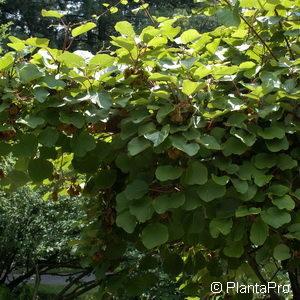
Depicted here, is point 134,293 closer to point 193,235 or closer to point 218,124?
point 193,235

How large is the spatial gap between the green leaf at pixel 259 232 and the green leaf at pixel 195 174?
0.18 metres

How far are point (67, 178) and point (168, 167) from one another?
772 mm

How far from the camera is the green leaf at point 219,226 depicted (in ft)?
4.13

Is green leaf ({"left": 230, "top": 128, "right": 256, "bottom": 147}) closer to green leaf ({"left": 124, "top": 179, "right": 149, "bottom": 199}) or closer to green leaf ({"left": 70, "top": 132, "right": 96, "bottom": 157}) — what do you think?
green leaf ({"left": 124, "top": 179, "right": 149, "bottom": 199})

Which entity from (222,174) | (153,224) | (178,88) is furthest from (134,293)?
(178,88)

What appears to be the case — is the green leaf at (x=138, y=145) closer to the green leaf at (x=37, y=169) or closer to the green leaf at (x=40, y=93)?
the green leaf at (x=40, y=93)

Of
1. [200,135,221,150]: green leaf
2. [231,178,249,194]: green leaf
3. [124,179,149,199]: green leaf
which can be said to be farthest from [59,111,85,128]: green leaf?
[231,178,249,194]: green leaf

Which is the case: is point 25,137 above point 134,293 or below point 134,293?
above

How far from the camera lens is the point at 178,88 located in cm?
133

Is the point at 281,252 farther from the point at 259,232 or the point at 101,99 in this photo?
the point at 101,99

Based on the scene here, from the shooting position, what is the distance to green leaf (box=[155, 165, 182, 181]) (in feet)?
4.20

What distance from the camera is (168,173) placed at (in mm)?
1300

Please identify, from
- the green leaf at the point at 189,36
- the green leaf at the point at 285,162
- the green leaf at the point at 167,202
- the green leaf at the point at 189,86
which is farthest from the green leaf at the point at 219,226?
the green leaf at the point at 189,36

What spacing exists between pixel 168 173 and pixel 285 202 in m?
0.31
